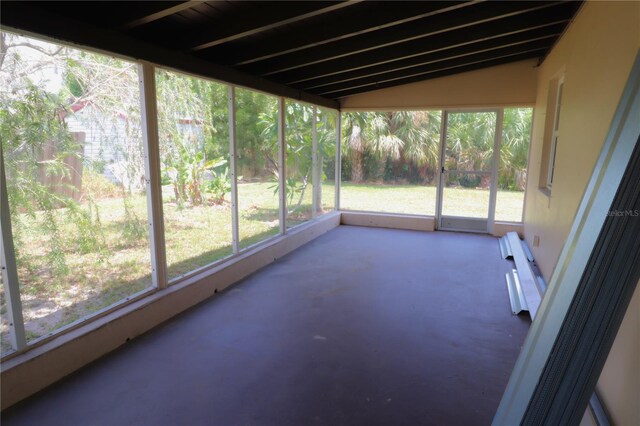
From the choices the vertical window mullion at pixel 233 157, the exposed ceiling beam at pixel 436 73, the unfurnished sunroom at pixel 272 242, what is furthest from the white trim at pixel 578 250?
the exposed ceiling beam at pixel 436 73

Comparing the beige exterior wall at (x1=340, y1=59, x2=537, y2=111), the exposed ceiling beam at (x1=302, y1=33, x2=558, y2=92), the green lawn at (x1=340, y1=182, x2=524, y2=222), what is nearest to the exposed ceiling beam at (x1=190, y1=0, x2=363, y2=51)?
the exposed ceiling beam at (x1=302, y1=33, x2=558, y2=92)

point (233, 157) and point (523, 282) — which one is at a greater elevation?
point (233, 157)

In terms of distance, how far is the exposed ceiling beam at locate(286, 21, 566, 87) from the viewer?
4.25 meters

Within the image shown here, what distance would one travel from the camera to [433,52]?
4.80 meters

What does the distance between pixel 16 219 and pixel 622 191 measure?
317cm

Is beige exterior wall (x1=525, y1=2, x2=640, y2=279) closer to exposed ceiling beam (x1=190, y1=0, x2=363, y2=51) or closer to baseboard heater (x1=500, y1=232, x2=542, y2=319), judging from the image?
baseboard heater (x1=500, y1=232, x2=542, y2=319)

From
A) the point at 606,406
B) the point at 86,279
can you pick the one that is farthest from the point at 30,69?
the point at 606,406

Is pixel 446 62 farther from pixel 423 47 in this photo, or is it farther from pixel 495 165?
pixel 495 165

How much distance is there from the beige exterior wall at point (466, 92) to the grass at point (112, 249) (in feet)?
8.85

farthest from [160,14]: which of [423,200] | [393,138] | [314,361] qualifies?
[423,200]

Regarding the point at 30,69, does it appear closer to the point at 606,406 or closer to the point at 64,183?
the point at 64,183

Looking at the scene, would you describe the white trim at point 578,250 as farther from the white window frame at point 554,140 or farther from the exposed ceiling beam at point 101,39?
the white window frame at point 554,140

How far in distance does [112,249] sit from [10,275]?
45.1 inches

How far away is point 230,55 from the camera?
371cm
